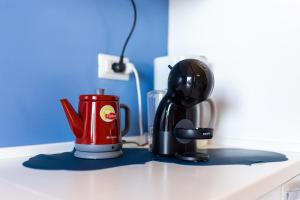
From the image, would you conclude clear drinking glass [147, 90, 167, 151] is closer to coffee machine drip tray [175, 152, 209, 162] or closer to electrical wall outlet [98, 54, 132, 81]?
electrical wall outlet [98, 54, 132, 81]

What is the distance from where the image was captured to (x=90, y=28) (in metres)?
1.00

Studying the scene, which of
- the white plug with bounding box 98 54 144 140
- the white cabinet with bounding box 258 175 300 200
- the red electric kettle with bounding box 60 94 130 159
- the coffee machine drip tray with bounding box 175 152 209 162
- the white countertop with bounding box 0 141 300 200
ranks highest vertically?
the white plug with bounding box 98 54 144 140

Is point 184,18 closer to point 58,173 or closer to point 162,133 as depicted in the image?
point 162,133

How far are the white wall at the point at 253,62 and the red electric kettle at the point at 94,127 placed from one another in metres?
0.55

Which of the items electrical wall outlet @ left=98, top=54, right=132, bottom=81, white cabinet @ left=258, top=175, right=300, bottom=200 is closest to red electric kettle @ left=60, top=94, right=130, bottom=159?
electrical wall outlet @ left=98, top=54, right=132, bottom=81

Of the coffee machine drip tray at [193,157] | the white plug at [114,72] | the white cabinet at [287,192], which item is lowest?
the white cabinet at [287,192]

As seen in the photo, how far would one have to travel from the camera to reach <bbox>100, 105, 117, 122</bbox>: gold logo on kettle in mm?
777

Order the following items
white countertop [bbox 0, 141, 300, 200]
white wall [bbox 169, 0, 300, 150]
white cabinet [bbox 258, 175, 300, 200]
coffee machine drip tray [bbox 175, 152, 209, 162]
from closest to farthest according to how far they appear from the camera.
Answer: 1. white countertop [bbox 0, 141, 300, 200]
2. white cabinet [bbox 258, 175, 300, 200]
3. coffee machine drip tray [bbox 175, 152, 209, 162]
4. white wall [bbox 169, 0, 300, 150]

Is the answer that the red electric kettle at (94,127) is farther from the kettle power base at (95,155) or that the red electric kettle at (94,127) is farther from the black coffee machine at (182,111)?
the black coffee machine at (182,111)

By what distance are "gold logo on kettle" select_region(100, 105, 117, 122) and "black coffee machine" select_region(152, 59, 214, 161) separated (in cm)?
13

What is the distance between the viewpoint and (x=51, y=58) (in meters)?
0.88

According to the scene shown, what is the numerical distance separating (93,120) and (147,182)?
300mm

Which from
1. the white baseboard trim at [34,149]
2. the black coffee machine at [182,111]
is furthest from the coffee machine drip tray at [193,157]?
the white baseboard trim at [34,149]

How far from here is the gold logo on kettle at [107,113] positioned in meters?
0.78
